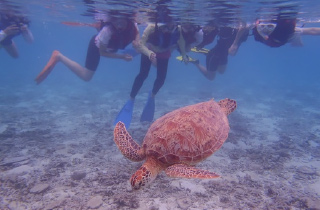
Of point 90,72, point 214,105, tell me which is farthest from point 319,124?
point 90,72

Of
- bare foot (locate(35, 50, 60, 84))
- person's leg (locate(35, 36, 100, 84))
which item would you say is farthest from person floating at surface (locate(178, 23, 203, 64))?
bare foot (locate(35, 50, 60, 84))

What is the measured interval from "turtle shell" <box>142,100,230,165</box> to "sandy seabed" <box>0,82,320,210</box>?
4.38 ft

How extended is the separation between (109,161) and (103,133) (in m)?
2.39

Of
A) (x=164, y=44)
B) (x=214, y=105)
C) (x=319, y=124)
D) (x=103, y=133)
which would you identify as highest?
(x=164, y=44)

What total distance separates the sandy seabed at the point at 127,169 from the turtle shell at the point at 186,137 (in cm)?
134

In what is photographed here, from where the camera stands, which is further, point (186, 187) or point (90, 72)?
point (90, 72)

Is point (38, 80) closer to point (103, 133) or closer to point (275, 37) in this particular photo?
point (103, 133)

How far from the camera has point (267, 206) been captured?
13.3ft

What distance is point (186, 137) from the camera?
3.25 meters

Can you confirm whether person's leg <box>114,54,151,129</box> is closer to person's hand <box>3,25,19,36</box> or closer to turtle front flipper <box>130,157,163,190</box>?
turtle front flipper <box>130,157,163,190</box>

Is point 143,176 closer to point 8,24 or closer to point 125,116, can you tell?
point 125,116

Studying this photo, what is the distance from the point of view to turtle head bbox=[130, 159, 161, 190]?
2730 mm

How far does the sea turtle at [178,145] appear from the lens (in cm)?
291

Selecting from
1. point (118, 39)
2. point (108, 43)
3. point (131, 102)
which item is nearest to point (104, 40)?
point (108, 43)
